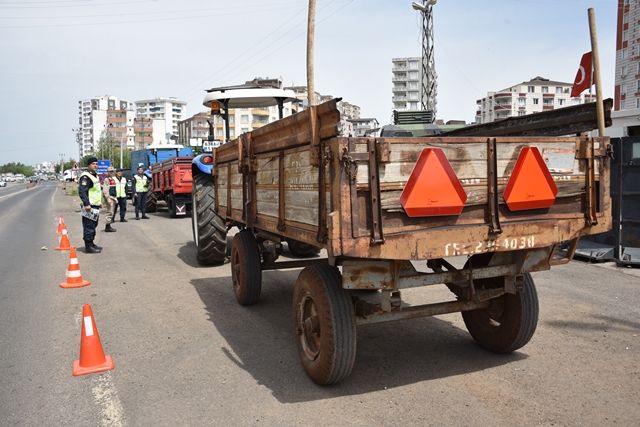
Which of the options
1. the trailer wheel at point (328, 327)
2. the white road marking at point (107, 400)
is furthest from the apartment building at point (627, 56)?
the white road marking at point (107, 400)

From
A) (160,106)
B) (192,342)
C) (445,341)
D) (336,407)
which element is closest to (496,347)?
(445,341)

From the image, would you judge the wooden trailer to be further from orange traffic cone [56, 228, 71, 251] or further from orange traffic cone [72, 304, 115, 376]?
orange traffic cone [56, 228, 71, 251]

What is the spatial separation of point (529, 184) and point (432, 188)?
77 cm

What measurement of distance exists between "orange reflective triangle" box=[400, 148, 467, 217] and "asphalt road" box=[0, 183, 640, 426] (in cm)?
131

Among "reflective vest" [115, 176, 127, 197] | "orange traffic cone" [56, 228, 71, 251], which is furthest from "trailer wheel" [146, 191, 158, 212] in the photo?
"orange traffic cone" [56, 228, 71, 251]

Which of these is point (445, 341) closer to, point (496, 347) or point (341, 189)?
point (496, 347)

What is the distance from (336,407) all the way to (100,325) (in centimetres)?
310

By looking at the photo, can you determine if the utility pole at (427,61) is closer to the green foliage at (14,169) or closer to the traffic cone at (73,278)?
the traffic cone at (73,278)

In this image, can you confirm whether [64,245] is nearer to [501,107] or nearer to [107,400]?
A: [107,400]

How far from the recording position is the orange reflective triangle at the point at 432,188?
3.25 m

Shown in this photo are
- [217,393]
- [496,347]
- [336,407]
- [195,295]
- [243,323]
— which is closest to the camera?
[336,407]

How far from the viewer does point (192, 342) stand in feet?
16.0

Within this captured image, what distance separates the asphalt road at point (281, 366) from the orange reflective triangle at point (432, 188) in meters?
1.31

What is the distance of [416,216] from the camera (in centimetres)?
327
